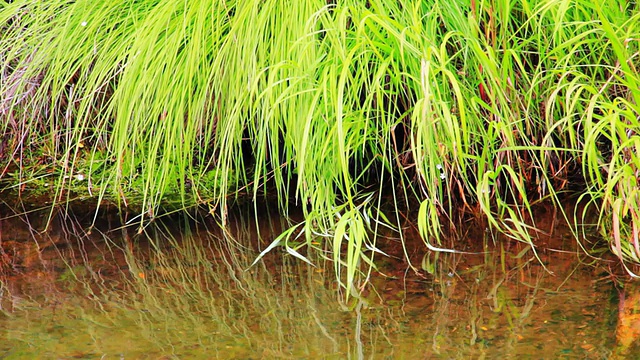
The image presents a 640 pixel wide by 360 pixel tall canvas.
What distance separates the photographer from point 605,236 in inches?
68.7

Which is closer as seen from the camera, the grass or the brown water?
the brown water

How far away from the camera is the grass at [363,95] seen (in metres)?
1.62

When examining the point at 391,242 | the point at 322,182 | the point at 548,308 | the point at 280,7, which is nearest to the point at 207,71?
the point at 280,7

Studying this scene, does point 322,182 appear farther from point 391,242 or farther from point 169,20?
point 169,20

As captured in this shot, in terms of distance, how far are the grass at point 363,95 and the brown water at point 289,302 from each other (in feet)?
0.25

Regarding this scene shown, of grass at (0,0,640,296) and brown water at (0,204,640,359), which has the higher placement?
grass at (0,0,640,296)

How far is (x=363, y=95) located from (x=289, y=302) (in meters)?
0.78

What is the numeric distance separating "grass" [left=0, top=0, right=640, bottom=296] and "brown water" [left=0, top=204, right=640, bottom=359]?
8 centimetres

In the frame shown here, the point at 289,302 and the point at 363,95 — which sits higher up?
the point at 363,95

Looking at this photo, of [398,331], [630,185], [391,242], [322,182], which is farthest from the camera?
[391,242]

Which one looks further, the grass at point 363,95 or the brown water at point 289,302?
the grass at point 363,95

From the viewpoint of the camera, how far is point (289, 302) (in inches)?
62.3

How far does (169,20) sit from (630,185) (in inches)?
46.6

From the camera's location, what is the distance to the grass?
5.32 feet
